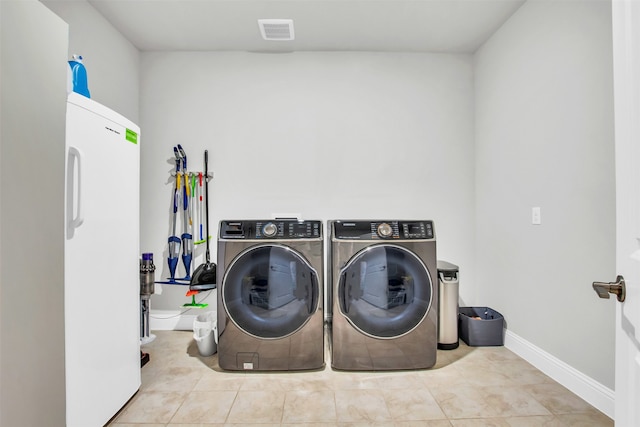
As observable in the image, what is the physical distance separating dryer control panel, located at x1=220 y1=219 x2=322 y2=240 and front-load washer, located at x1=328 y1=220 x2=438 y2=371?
0.19 metres

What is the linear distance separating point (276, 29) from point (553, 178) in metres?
2.24

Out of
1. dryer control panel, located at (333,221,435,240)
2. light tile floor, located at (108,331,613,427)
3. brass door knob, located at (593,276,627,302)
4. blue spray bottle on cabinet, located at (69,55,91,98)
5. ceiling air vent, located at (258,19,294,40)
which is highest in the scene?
ceiling air vent, located at (258,19,294,40)

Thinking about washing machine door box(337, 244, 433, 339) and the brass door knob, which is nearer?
the brass door knob

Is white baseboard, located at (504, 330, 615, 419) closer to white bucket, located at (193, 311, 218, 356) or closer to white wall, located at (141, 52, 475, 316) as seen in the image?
white wall, located at (141, 52, 475, 316)

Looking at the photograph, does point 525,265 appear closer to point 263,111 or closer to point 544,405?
point 544,405

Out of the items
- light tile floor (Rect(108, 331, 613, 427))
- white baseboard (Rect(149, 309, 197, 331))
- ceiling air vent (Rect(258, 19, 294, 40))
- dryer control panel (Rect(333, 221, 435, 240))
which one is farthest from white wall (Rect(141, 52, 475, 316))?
light tile floor (Rect(108, 331, 613, 427))

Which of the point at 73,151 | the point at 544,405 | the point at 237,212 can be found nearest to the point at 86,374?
the point at 73,151

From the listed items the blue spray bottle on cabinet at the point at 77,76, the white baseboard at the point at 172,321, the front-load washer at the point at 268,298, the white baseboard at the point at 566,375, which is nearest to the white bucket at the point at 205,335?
the front-load washer at the point at 268,298

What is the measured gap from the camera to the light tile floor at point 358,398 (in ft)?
5.13

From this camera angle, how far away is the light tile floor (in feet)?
5.13

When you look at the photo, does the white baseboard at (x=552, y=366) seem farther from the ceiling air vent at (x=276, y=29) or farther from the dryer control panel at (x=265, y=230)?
the ceiling air vent at (x=276, y=29)

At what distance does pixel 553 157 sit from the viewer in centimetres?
197

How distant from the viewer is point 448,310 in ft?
7.77

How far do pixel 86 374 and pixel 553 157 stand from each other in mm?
2666
